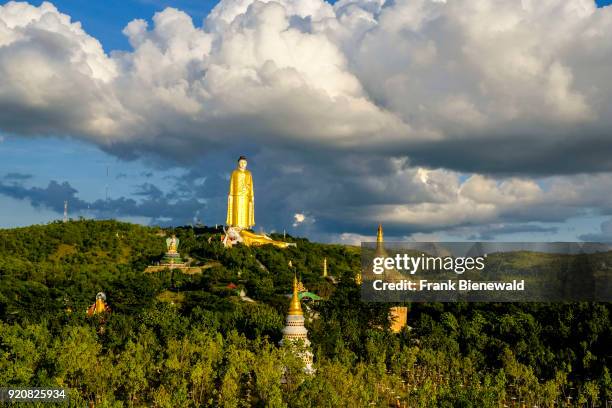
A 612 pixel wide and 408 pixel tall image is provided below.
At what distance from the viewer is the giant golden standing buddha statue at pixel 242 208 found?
107m

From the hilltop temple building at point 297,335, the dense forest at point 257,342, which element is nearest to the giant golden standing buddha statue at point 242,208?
the dense forest at point 257,342

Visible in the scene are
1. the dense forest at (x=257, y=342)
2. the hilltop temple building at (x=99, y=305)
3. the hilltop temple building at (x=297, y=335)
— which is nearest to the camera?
the dense forest at (x=257, y=342)

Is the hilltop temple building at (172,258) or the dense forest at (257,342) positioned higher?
the hilltop temple building at (172,258)

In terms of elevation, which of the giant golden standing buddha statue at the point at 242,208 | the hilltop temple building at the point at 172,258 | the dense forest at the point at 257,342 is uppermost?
the giant golden standing buddha statue at the point at 242,208

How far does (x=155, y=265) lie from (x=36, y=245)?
63.9 feet

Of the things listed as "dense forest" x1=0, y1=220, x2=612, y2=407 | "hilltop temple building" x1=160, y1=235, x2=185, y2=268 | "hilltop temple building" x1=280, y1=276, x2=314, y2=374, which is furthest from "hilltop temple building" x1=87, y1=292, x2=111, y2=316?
"hilltop temple building" x1=280, y1=276, x2=314, y2=374

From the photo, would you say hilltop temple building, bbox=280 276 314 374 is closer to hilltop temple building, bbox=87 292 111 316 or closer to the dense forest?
the dense forest

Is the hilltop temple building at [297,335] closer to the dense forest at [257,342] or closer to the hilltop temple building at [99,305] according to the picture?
the dense forest at [257,342]

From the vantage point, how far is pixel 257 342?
54469 millimetres

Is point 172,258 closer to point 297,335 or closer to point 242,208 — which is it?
point 242,208

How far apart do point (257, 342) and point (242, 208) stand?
54493 mm

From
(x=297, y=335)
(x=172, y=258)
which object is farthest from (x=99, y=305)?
(x=297, y=335)

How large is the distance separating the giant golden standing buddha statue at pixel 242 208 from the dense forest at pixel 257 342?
540 centimetres

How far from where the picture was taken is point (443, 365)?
57.6m
